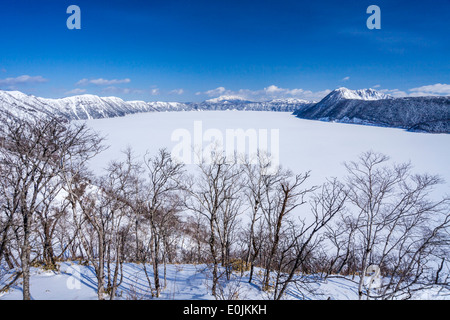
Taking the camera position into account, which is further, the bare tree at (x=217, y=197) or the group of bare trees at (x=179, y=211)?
the bare tree at (x=217, y=197)

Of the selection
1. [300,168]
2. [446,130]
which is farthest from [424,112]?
[300,168]

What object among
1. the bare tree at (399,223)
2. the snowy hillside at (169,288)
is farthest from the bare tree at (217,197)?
the bare tree at (399,223)

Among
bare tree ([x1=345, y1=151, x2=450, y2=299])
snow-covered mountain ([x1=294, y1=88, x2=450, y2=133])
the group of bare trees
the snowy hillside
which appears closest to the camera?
the group of bare trees

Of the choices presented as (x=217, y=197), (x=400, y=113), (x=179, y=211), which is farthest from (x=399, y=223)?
(x=400, y=113)

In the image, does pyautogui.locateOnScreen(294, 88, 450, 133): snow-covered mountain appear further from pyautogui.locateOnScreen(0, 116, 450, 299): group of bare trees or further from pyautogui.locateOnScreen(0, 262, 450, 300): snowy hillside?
pyautogui.locateOnScreen(0, 262, 450, 300): snowy hillside

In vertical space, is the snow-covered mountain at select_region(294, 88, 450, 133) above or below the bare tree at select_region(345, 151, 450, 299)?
above

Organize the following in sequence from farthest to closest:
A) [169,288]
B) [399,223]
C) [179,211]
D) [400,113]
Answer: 1. [400,113]
2. [179,211]
3. [169,288]
4. [399,223]

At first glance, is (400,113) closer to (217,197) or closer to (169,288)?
(217,197)

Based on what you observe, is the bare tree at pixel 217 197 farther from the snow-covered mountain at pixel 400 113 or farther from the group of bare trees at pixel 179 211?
the snow-covered mountain at pixel 400 113

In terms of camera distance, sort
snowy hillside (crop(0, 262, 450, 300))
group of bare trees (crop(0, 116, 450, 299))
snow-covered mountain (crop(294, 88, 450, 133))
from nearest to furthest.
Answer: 1. group of bare trees (crop(0, 116, 450, 299))
2. snowy hillside (crop(0, 262, 450, 300))
3. snow-covered mountain (crop(294, 88, 450, 133))

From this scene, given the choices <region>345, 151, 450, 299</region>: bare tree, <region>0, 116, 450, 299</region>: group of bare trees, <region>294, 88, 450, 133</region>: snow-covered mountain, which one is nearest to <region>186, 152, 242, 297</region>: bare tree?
<region>0, 116, 450, 299</region>: group of bare trees
